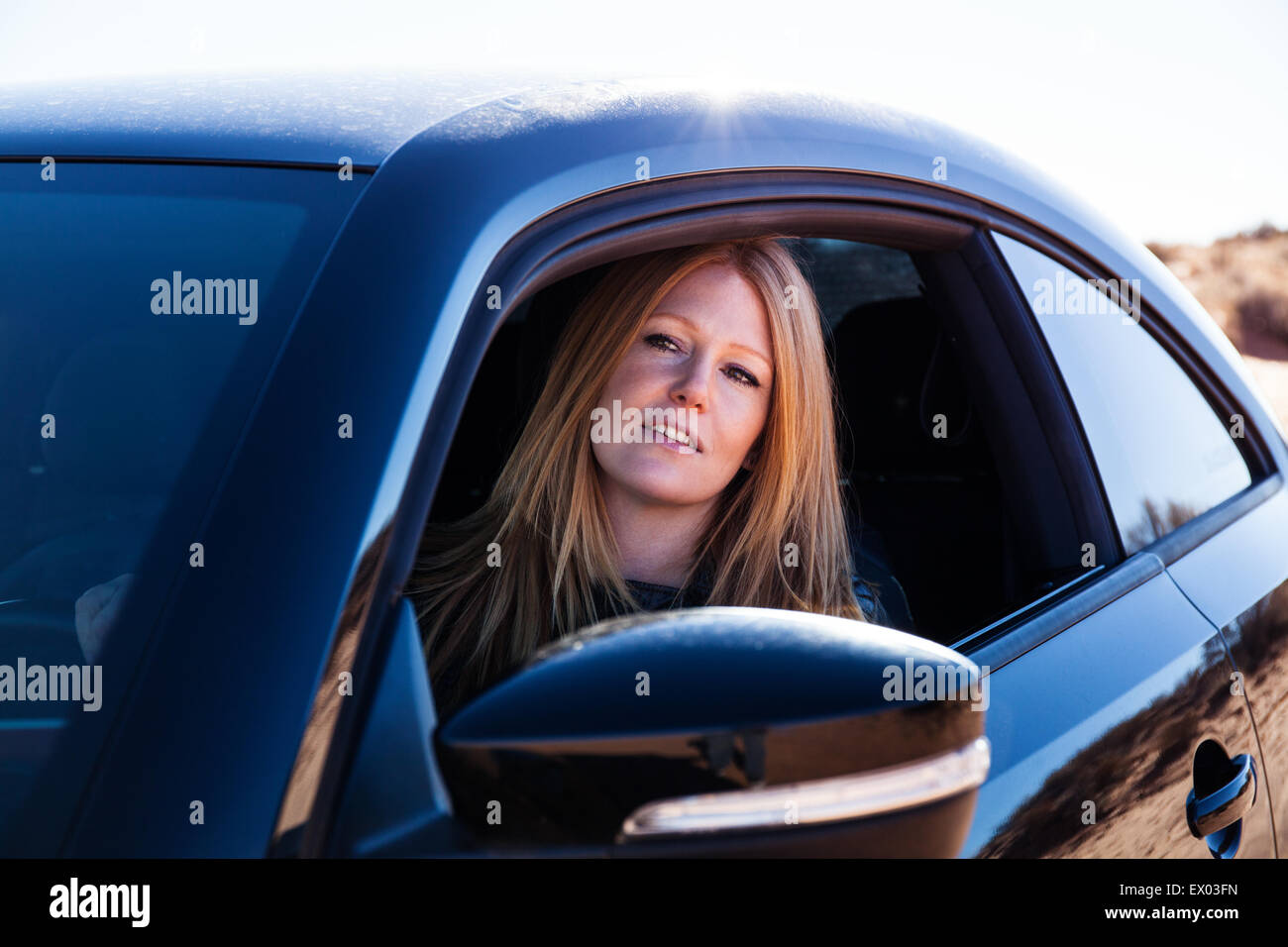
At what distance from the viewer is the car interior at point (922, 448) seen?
1824 millimetres

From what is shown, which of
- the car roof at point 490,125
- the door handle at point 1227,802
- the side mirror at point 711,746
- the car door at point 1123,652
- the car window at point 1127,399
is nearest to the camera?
the side mirror at point 711,746

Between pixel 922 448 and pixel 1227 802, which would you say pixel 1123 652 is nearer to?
pixel 1227 802

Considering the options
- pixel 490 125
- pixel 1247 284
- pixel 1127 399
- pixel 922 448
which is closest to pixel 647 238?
pixel 490 125

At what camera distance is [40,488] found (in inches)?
47.0

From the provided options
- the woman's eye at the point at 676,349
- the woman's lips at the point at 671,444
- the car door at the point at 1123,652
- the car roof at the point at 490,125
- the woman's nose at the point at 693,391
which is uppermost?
the car roof at the point at 490,125

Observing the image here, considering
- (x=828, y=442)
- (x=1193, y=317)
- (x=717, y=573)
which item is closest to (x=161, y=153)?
(x=717, y=573)

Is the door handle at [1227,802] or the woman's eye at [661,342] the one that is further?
the woman's eye at [661,342]

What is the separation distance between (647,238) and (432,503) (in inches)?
15.1

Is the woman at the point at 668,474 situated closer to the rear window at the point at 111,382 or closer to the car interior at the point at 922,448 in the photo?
the car interior at the point at 922,448

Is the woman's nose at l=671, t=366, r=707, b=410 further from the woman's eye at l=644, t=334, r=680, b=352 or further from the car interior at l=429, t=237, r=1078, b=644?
the car interior at l=429, t=237, r=1078, b=644

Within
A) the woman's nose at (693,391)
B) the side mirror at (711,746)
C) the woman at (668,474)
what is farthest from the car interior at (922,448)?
the side mirror at (711,746)

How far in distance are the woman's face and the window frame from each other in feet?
1.07

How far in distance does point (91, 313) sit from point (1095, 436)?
55.9 inches

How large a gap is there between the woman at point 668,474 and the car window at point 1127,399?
427mm
